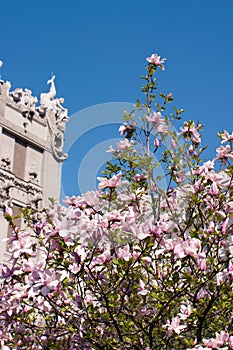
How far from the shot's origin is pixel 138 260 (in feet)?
20.8

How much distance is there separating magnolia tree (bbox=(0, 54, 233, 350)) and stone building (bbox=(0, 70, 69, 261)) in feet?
67.7

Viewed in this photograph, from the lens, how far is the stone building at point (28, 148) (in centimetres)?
2945

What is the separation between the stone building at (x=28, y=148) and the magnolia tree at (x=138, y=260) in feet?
67.7

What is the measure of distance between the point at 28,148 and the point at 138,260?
26206 millimetres

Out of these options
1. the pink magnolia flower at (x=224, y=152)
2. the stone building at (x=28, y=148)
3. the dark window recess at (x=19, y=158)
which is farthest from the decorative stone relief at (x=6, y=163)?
the pink magnolia flower at (x=224, y=152)

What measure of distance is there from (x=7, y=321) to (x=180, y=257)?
264 cm

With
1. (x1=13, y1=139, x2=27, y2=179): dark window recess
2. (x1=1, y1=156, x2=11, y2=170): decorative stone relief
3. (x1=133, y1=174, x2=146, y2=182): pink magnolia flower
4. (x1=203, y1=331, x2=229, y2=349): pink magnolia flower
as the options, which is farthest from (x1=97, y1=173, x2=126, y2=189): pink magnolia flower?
(x1=13, y1=139, x2=27, y2=179): dark window recess

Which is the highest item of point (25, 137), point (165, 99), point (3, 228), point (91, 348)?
point (25, 137)

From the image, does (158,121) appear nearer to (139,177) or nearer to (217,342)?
(139,177)

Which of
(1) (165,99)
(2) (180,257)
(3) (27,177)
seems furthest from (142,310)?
(3) (27,177)

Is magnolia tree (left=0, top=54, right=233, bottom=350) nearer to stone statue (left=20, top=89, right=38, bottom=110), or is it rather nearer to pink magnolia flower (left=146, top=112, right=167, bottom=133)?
pink magnolia flower (left=146, top=112, right=167, bottom=133)

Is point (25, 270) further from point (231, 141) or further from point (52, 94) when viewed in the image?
point (52, 94)

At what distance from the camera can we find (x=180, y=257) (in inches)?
239

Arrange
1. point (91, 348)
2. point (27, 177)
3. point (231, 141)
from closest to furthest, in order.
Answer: point (91, 348), point (231, 141), point (27, 177)
